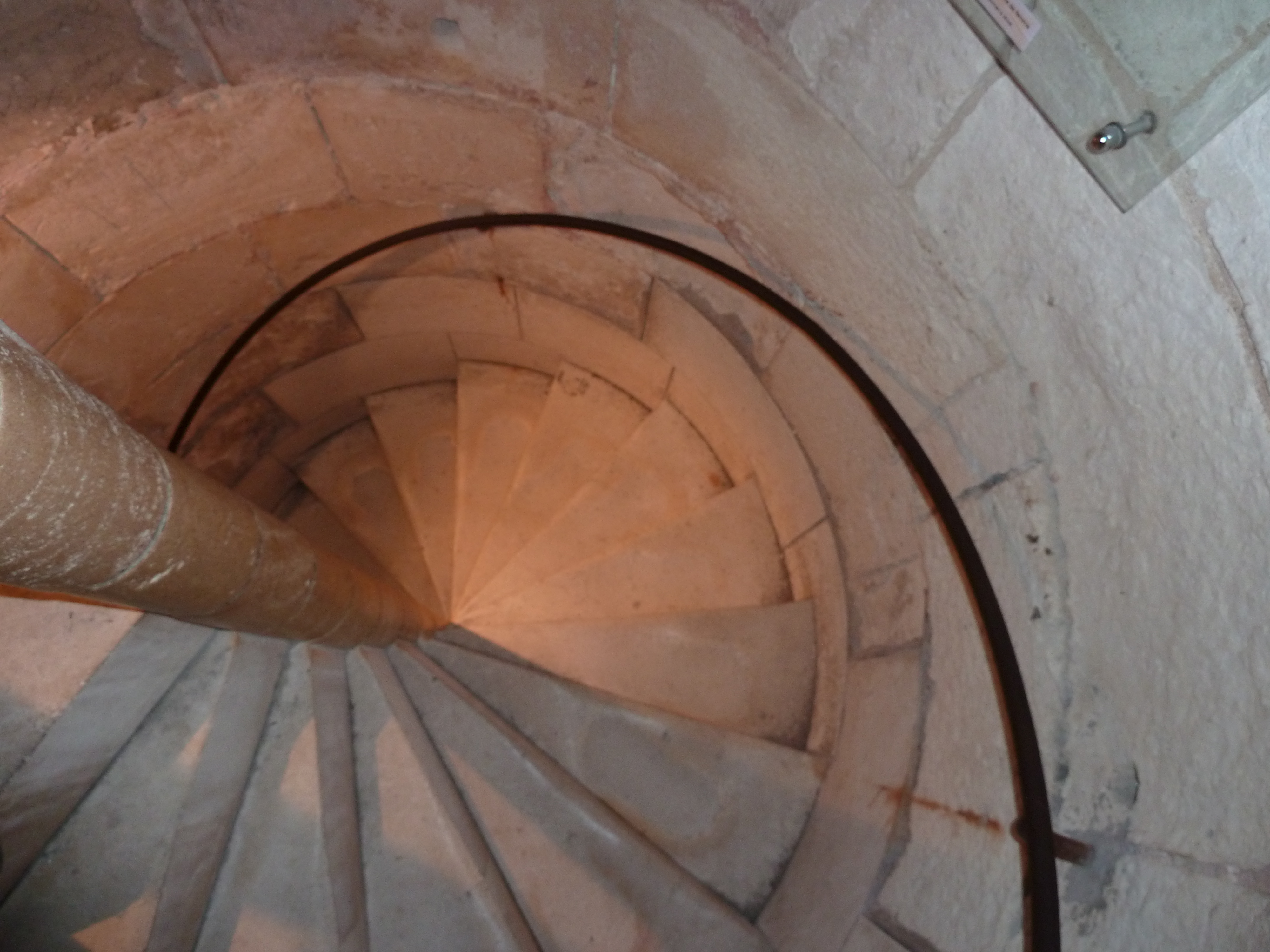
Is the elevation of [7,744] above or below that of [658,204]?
below

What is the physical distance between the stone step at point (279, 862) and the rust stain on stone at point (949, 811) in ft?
5.01

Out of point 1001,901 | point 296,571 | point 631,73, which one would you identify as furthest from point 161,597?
point 1001,901

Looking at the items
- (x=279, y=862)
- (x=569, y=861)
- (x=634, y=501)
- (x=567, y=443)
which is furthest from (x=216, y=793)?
(x=567, y=443)

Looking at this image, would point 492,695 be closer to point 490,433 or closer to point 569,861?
point 569,861

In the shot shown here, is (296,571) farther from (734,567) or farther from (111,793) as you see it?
(734,567)

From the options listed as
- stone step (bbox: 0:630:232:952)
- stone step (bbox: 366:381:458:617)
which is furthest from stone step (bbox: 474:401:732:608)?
stone step (bbox: 0:630:232:952)

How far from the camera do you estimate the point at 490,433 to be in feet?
13.6

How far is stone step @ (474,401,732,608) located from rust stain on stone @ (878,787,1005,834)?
5.81ft

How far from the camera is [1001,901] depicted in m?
1.57

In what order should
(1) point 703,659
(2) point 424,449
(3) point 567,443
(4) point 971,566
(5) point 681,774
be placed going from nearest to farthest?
(4) point 971,566 < (5) point 681,774 < (1) point 703,659 < (3) point 567,443 < (2) point 424,449

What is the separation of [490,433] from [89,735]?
2.44 m

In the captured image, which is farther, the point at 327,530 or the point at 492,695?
the point at 327,530

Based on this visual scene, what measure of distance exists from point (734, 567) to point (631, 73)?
6.72 ft

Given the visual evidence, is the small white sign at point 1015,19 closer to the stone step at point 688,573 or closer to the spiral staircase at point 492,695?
the spiral staircase at point 492,695
